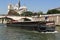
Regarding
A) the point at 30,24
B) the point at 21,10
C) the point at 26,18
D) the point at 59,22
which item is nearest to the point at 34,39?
the point at 30,24

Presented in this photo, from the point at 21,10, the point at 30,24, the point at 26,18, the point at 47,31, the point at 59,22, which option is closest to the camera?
the point at 47,31

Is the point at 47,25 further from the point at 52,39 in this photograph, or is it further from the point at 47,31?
the point at 52,39

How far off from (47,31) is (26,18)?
2236 inches

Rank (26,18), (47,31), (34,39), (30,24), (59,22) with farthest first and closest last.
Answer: (26,18), (59,22), (30,24), (47,31), (34,39)

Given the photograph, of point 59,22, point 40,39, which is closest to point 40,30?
point 40,39

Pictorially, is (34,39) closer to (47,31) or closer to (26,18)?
(47,31)

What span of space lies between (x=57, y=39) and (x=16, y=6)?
4215 inches

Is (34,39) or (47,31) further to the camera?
(47,31)

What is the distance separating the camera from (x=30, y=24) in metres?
60.8

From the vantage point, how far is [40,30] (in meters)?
52.5

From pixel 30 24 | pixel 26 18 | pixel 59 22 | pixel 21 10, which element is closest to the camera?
pixel 30 24

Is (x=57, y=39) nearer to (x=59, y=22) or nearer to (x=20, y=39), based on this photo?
(x=20, y=39)

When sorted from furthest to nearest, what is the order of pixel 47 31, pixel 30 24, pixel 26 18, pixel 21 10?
pixel 21 10
pixel 26 18
pixel 30 24
pixel 47 31

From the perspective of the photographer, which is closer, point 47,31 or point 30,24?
point 47,31
